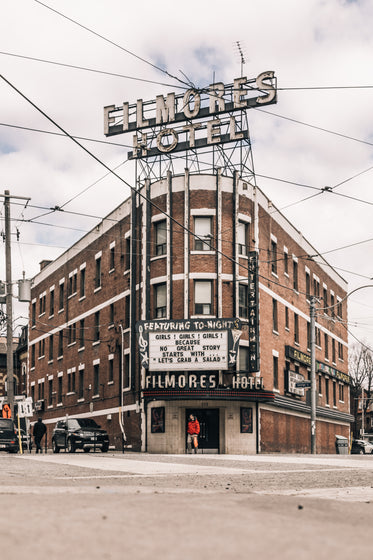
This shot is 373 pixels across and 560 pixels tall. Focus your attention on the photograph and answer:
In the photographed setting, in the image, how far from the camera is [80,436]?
34031 millimetres

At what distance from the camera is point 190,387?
119ft

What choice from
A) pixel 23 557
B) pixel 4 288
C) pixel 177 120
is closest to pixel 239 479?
pixel 23 557

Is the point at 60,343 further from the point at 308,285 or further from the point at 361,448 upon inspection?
the point at 361,448

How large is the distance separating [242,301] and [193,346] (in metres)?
3.70

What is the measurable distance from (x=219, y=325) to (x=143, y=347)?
3.68 metres

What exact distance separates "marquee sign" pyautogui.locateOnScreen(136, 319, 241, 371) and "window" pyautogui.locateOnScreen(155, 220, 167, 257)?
3.88 meters

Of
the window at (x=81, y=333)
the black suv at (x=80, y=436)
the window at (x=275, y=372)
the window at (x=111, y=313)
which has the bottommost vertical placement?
the black suv at (x=80, y=436)

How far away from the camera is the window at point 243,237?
39.0 metres

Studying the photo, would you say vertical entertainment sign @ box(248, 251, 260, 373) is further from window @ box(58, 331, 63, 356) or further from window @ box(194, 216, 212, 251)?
window @ box(58, 331, 63, 356)

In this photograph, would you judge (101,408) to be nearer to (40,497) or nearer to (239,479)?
(239,479)

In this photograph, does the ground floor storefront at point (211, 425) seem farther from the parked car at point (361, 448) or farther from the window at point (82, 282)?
the parked car at point (361, 448)

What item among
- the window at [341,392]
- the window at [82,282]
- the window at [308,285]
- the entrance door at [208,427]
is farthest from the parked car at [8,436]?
the window at [341,392]

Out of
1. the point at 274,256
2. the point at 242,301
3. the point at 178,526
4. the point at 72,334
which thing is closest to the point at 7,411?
the point at 242,301

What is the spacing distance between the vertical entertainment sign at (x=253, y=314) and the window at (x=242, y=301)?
57 centimetres
